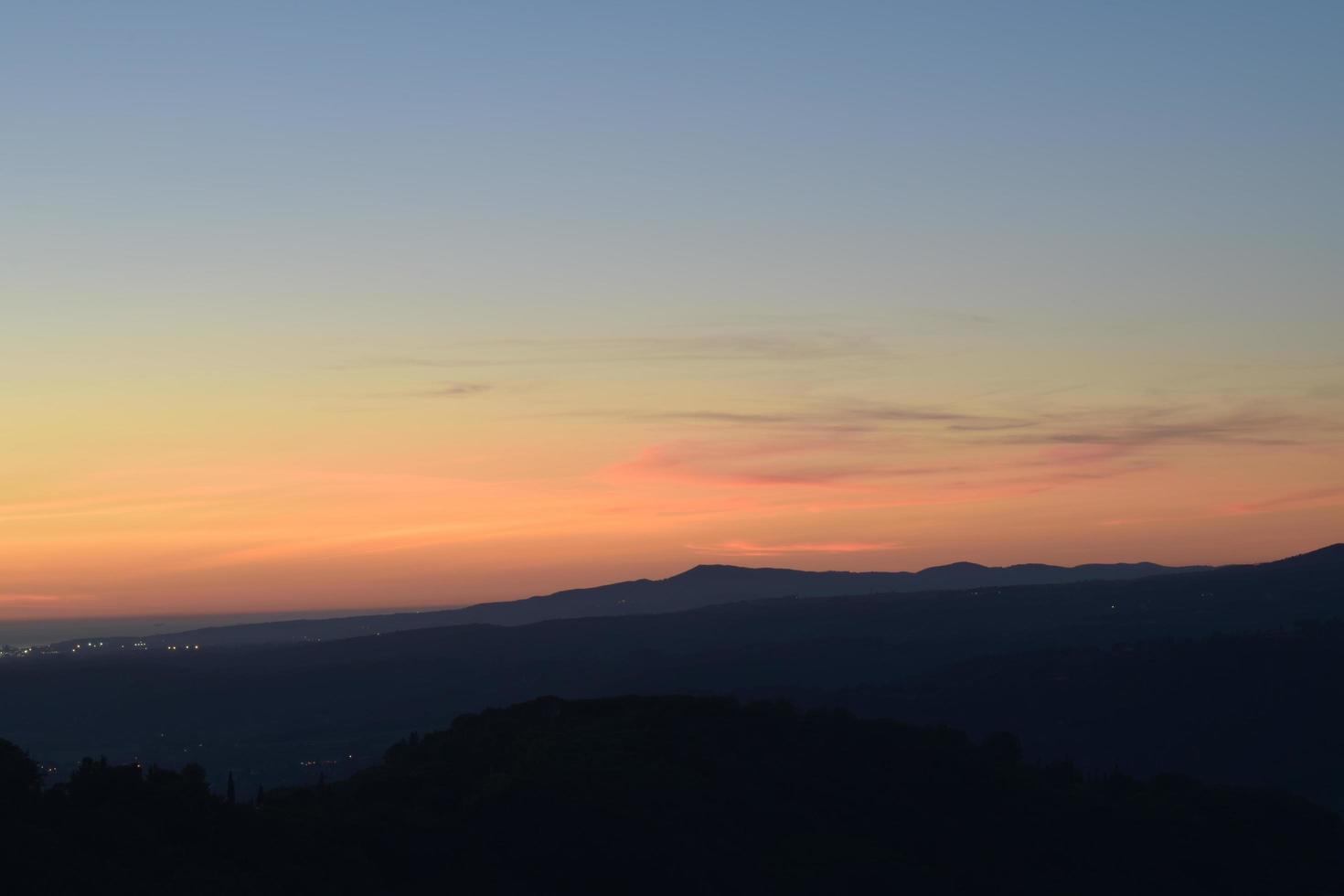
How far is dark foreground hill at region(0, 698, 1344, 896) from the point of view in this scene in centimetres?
8219

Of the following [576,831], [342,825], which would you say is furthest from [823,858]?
[342,825]

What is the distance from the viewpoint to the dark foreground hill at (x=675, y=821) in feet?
270

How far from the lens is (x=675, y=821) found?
382ft

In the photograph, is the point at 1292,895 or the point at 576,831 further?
the point at 1292,895

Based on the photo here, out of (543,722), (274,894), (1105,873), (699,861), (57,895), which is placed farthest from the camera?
(543,722)

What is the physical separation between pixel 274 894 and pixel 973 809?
77555 millimetres

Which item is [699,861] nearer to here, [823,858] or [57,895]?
[823,858]

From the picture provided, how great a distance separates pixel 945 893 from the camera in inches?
4520

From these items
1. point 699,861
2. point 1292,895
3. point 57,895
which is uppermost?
point 57,895

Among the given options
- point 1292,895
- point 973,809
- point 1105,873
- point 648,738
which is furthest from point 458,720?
point 1292,895

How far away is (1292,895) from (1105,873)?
59.3 feet

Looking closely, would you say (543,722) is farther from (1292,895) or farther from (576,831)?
(1292,895)

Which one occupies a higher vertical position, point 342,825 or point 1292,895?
point 342,825

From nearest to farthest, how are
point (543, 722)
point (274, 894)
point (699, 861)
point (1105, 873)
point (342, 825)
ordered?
point (274, 894), point (342, 825), point (699, 861), point (1105, 873), point (543, 722)
